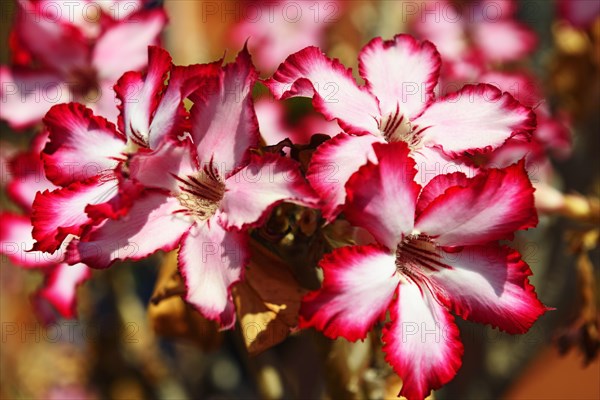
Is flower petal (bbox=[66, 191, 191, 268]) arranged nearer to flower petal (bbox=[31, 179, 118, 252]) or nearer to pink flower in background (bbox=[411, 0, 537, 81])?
flower petal (bbox=[31, 179, 118, 252])

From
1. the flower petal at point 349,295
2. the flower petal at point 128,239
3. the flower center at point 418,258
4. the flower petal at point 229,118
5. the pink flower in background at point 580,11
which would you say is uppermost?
the flower petal at point 229,118

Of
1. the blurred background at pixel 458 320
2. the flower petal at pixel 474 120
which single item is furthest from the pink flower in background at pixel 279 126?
the flower petal at pixel 474 120

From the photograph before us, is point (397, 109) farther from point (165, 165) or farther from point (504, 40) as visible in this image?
point (504, 40)

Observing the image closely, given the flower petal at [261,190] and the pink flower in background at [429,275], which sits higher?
the flower petal at [261,190]

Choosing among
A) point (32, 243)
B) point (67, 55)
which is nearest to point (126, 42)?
point (67, 55)

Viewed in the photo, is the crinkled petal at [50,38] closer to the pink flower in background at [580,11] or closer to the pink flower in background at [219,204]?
the pink flower in background at [219,204]

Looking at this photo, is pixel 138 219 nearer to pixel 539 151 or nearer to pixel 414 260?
pixel 414 260
